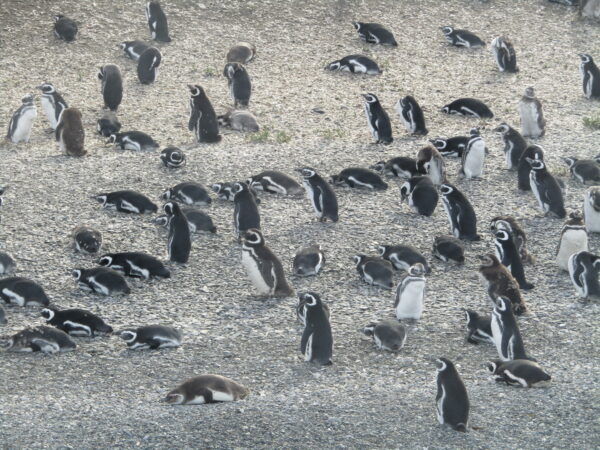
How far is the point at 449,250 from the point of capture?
13422mm

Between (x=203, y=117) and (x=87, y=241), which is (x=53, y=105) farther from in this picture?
(x=87, y=241)

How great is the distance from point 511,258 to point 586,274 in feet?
2.84

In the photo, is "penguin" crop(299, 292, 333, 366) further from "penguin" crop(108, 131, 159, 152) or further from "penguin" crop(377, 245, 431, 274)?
"penguin" crop(108, 131, 159, 152)

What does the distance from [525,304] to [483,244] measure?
189cm

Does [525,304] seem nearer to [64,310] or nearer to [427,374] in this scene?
[427,374]

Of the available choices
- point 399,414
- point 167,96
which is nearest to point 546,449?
point 399,414

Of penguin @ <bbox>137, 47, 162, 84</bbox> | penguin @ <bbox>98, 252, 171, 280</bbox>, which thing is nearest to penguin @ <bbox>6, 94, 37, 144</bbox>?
penguin @ <bbox>137, 47, 162, 84</bbox>

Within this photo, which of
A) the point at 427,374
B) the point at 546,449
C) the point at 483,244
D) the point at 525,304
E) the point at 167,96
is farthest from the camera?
the point at 167,96

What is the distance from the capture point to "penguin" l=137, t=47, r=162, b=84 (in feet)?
63.0

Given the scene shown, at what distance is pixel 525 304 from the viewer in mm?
12344

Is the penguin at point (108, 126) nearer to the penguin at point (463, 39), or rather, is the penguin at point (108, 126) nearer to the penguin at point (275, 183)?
the penguin at point (275, 183)

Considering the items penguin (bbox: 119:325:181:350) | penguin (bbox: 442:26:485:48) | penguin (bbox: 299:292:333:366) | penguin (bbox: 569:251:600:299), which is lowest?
penguin (bbox: 119:325:181:350)

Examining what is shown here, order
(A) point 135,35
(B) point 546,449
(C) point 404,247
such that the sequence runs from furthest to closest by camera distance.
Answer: (A) point 135,35 < (C) point 404,247 < (B) point 546,449

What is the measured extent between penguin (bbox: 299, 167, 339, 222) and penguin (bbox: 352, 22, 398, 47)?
771cm
